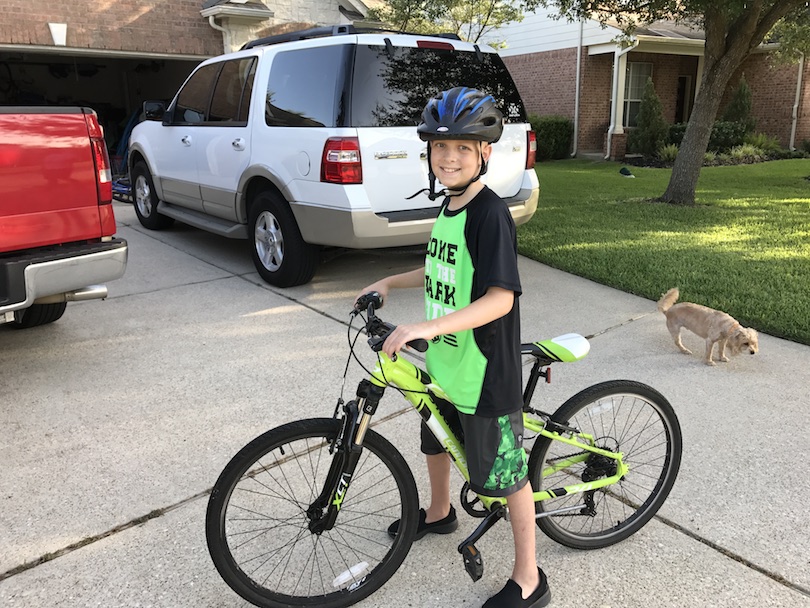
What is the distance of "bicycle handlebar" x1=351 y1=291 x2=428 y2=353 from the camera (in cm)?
186

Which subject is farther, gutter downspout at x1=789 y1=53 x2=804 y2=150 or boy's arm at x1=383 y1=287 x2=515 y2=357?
gutter downspout at x1=789 y1=53 x2=804 y2=150

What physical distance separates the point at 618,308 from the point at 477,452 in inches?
148

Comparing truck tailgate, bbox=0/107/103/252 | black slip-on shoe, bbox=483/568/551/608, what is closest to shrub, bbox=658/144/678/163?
truck tailgate, bbox=0/107/103/252

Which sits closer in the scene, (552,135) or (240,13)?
(240,13)

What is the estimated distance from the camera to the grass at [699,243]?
5.46 meters

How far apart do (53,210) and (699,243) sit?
6471 millimetres

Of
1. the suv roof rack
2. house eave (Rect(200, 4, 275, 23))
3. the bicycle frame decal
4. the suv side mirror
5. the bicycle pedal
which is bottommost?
the bicycle pedal

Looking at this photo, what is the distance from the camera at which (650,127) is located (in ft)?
58.3

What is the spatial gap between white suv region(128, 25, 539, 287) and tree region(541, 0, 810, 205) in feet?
15.4

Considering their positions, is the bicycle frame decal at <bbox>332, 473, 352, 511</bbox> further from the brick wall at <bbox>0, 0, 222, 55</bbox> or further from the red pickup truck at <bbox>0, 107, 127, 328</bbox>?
the brick wall at <bbox>0, 0, 222, 55</bbox>

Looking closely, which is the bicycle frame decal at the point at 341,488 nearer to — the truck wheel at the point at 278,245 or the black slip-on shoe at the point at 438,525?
the black slip-on shoe at the point at 438,525

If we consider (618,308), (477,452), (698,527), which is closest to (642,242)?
(618,308)

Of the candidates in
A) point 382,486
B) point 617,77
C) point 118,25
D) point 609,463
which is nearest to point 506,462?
point 609,463

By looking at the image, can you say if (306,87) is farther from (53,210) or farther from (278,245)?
(53,210)
